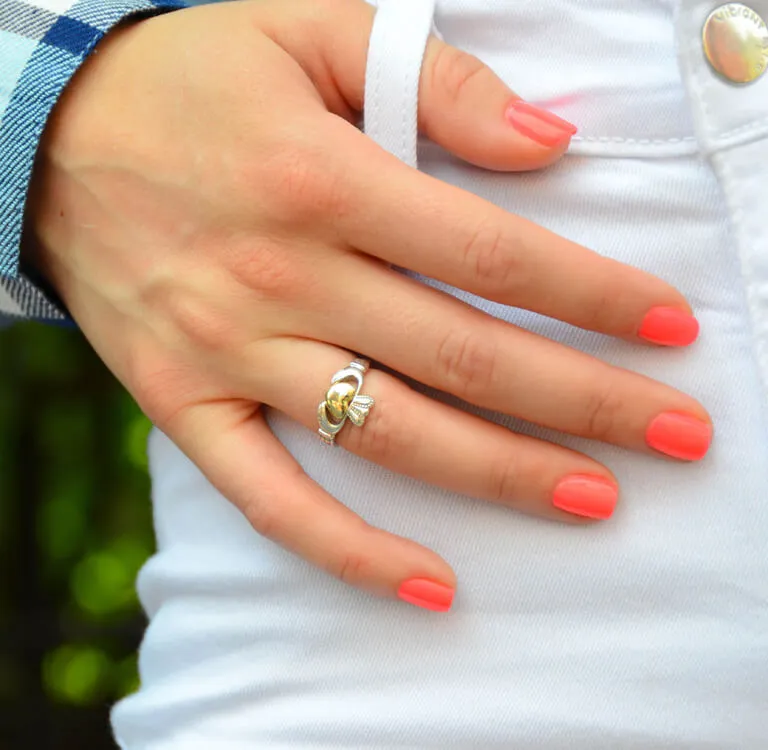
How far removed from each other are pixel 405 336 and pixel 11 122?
1.07 feet

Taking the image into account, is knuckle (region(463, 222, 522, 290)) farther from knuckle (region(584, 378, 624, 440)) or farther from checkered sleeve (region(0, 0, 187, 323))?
checkered sleeve (region(0, 0, 187, 323))

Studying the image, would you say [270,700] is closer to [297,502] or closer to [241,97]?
[297,502]

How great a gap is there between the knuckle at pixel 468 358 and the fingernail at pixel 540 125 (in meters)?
0.12

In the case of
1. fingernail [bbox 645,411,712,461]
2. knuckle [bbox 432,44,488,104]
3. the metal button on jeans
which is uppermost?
the metal button on jeans

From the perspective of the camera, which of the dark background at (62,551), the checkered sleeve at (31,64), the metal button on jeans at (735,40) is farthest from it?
the dark background at (62,551)

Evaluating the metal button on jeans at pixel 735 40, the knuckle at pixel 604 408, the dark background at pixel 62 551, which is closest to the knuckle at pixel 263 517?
the knuckle at pixel 604 408

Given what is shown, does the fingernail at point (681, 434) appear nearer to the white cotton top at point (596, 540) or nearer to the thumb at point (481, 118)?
the white cotton top at point (596, 540)

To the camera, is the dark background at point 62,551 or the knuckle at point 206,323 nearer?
the knuckle at point 206,323

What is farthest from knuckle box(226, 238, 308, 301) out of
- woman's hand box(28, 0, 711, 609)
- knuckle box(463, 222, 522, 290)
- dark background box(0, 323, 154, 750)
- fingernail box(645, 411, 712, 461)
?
dark background box(0, 323, 154, 750)

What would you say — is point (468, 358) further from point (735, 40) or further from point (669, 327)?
point (735, 40)

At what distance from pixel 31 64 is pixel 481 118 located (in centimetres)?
33

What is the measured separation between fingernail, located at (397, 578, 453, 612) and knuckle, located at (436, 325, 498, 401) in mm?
123

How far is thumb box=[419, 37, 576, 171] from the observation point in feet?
1.54

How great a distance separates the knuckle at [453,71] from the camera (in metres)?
0.49
